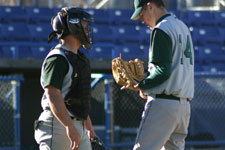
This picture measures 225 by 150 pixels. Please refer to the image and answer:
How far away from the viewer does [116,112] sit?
866cm

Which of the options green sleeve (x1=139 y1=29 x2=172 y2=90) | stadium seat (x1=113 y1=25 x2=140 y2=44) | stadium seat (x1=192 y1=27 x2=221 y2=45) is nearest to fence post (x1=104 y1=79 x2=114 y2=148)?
green sleeve (x1=139 y1=29 x2=172 y2=90)

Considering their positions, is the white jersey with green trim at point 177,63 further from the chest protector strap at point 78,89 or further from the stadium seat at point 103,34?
the stadium seat at point 103,34

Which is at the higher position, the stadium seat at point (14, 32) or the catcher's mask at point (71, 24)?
the catcher's mask at point (71, 24)

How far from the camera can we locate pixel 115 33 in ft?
44.5

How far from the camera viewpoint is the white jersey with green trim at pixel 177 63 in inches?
156

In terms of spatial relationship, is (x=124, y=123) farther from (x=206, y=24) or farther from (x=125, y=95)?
(x=206, y=24)

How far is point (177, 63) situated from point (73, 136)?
3.41ft

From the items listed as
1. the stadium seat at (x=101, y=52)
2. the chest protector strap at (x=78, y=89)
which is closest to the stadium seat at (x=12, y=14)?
the stadium seat at (x=101, y=52)

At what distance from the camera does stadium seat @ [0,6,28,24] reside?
13.4 meters

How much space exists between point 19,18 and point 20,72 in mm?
2445

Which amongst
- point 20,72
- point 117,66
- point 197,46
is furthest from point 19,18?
point 117,66

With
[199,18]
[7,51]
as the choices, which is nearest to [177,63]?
[7,51]

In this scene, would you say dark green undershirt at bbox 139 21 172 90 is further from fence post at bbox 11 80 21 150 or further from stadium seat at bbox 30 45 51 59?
stadium seat at bbox 30 45 51 59

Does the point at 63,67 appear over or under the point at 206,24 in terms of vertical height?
over
